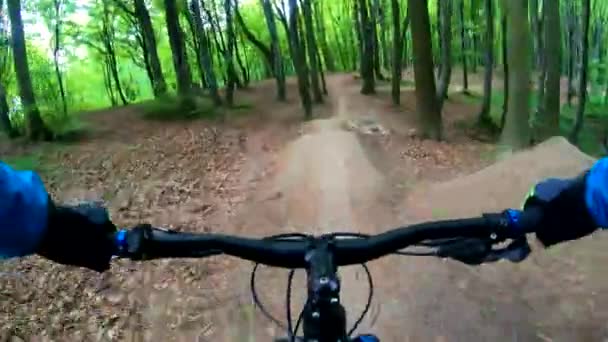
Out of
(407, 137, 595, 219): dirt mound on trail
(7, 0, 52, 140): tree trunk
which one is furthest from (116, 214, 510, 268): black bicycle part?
(7, 0, 52, 140): tree trunk

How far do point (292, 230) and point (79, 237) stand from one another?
7035mm

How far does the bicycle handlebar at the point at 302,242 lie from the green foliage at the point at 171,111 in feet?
56.3

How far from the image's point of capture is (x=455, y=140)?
17.9m

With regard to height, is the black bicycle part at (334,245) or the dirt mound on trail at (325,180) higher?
the black bicycle part at (334,245)

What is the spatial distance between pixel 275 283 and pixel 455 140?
40.0ft

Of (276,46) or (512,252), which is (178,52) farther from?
(512,252)

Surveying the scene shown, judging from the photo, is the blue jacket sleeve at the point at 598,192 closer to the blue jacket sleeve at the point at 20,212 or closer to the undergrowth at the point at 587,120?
the blue jacket sleeve at the point at 20,212

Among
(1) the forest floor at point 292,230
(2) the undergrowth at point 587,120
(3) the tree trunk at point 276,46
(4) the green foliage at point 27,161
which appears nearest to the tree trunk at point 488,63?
(2) the undergrowth at point 587,120

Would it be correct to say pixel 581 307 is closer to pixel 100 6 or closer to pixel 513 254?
pixel 513 254

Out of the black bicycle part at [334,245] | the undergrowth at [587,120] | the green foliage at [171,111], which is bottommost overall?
the undergrowth at [587,120]

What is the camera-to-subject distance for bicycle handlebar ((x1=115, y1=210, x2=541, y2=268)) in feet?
6.36

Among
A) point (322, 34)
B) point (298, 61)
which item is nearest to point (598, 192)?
point (298, 61)

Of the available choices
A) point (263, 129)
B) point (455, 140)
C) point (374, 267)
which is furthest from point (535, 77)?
point (374, 267)

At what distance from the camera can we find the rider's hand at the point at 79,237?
5.97 ft
